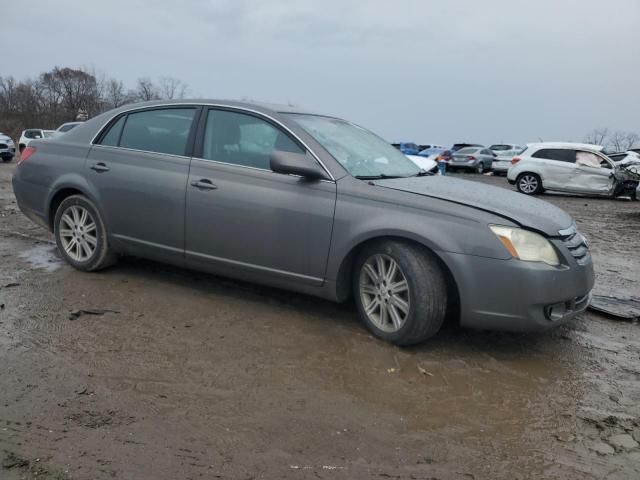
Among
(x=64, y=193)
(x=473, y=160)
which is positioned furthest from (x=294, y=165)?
(x=473, y=160)

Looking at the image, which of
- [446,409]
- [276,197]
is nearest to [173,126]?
[276,197]

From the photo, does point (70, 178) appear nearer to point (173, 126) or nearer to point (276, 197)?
point (173, 126)

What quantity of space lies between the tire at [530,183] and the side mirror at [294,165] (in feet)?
46.6

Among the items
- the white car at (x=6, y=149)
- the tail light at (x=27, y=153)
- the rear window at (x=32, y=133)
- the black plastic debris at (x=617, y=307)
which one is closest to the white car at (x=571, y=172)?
the black plastic debris at (x=617, y=307)

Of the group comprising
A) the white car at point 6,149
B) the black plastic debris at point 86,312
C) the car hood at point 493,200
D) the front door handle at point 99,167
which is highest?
the car hood at point 493,200

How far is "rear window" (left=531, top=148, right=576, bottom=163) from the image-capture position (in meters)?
16.3

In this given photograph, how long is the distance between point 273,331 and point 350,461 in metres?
1.54

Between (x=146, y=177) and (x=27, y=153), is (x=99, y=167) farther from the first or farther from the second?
(x=27, y=153)

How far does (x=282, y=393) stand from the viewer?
9.89 ft

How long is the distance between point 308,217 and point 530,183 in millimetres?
14430

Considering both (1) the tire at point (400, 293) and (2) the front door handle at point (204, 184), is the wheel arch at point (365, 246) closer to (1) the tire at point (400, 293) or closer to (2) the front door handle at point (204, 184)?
(1) the tire at point (400, 293)

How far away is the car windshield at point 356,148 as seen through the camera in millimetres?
4078

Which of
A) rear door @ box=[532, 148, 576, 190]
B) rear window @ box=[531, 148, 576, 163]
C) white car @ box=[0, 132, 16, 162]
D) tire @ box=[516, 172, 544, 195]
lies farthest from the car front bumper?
white car @ box=[0, 132, 16, 162]

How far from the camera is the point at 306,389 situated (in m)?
3.07
